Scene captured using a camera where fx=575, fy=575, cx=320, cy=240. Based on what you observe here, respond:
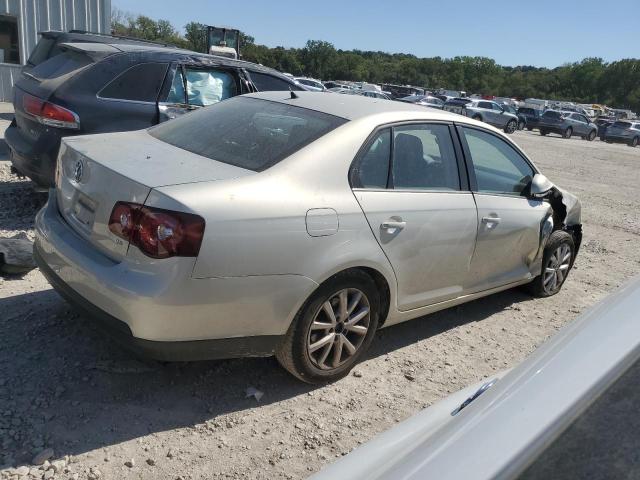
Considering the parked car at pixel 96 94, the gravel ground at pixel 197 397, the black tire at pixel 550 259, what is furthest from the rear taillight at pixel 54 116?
the black tire at pixel 550 259

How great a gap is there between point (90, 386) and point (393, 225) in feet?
6.23

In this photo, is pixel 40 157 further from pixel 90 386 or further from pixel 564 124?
pixel 564 124

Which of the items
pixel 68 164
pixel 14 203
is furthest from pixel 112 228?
pixel 14 203

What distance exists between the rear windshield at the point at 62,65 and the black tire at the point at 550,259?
4.55 metres

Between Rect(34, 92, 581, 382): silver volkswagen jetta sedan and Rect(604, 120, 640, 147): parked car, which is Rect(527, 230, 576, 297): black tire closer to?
Rect(34, 92, 581, 382): silver volkswagen jetta sedan

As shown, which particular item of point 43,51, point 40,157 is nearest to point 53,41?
point 43,51

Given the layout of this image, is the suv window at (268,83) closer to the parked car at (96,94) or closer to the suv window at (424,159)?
the parked car at (96,94)

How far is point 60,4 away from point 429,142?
14.5 metres

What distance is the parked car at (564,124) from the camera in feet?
116

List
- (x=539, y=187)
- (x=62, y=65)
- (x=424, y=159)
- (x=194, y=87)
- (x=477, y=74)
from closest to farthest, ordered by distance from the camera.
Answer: (x=424, y=159) → (x=539, y=187) → (x=62, y=65) → (x=194, y=87) → (x=477, y=74)

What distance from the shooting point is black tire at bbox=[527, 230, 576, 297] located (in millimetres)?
4949

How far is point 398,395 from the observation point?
3416mm

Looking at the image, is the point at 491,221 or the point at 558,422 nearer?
the point at 558,422

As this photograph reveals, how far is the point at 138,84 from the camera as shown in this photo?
18.6ft
